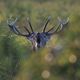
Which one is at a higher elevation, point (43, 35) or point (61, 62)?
point (61, 62)

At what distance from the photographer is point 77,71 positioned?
2.61m

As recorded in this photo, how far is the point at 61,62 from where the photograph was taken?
259cm

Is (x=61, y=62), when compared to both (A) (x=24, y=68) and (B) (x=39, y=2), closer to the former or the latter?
(A) (x=24, y=68)

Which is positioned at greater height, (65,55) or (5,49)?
(65,55)

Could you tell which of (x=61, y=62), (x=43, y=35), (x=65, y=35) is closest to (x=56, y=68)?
(x=61, y=62)

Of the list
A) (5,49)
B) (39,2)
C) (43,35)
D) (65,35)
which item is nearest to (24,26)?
(43,35)

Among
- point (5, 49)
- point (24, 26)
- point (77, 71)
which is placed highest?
point (77, 71)

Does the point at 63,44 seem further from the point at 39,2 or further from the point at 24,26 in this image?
the point at 39,2

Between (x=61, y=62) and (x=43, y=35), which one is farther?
(x=43, y=35)

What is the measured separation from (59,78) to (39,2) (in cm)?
3575

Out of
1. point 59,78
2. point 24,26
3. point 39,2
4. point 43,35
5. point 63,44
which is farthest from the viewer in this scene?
point 39,2

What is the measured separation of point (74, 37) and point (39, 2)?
3557 centimetres

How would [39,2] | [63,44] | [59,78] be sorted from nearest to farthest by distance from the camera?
[59,78], [63,44], [39,2]

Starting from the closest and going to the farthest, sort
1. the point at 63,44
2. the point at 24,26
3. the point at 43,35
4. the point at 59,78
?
the point at 59,78 < the point at 63,44 < the point at 43,35 < the point at 24,26
